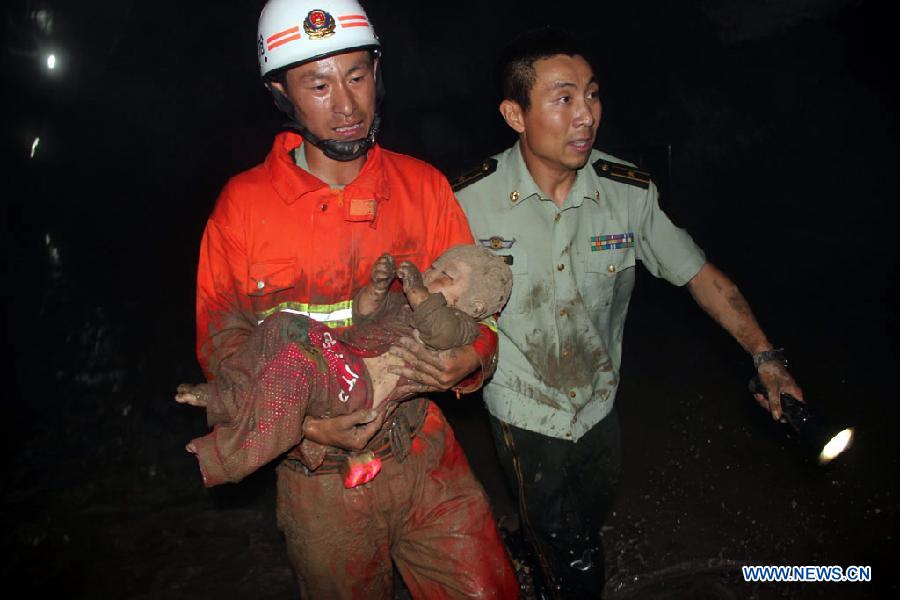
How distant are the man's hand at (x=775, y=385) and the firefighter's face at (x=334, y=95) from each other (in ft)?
7.15

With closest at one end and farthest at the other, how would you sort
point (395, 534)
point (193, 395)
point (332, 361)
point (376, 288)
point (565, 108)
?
point (193, 395) < point (332, 361) < point (376, 288) < point (395, 534) < point (565, 108)

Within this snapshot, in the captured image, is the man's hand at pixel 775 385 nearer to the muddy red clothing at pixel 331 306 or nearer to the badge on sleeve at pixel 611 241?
the badge on sleeve at pixel 611 241

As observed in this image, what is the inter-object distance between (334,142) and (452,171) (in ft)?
30.3

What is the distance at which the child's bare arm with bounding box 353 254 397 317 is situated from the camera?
2.57 m

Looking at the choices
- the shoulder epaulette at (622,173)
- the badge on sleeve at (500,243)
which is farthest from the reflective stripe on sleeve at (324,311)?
the shoulder epaulette at (622,173)

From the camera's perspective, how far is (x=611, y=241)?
3566 mm

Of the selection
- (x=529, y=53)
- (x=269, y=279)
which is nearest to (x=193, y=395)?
(x=269, y=279)

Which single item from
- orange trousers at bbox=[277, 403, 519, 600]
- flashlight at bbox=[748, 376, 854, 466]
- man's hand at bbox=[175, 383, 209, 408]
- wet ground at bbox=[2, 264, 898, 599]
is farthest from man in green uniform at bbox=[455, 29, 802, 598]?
man's hand at bbox=[175, 383, 209, 408]

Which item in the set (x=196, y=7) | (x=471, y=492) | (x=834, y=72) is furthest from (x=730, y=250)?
(x=196, y=7)

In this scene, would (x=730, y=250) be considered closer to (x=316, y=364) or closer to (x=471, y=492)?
(x=471, y=492)

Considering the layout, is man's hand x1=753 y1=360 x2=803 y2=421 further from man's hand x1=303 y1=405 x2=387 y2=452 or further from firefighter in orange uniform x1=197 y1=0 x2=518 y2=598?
man's hand x1=303 y1=405 x2=387 y2=452

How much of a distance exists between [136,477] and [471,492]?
433cm

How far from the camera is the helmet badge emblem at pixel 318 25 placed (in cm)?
282

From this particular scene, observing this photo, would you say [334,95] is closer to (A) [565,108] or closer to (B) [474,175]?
(B) [474,175]
